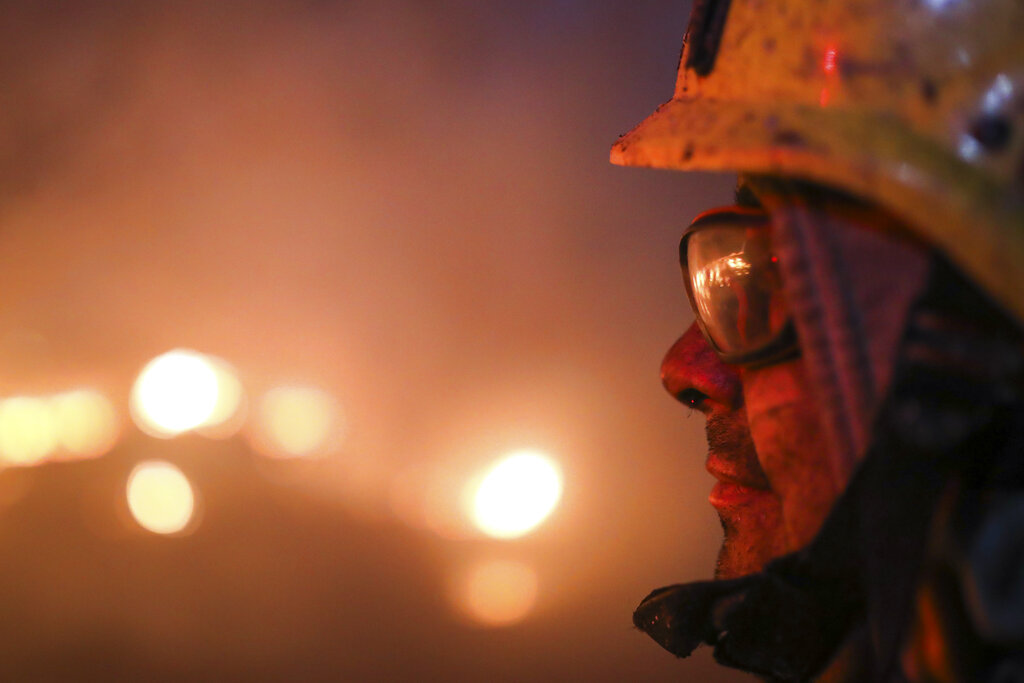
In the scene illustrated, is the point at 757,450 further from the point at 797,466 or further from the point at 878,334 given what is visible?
the point at 878,334

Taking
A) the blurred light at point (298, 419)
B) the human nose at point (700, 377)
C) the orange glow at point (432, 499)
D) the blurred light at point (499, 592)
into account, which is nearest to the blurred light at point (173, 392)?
the blurred light at point (298, 419)

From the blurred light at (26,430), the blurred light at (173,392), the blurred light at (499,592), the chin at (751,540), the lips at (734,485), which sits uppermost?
the blurred light at (173,392)

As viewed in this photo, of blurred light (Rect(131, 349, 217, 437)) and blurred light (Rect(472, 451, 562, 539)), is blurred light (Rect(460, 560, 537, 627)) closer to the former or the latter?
blurred light (Rect(472, 451, 562, 539))

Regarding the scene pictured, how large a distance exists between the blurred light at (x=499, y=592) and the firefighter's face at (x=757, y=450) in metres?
7.59

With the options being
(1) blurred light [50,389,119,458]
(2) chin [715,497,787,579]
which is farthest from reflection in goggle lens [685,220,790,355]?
(1) blurred light [50,389,119,458]

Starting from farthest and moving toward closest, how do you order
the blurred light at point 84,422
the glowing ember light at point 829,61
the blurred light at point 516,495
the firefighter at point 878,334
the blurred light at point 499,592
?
the blurred light at point 499,592 < the blurred light at point 516,495 < the blurred light at point 84,422 < the glowing ember light at point 829,61 < the firefighter at point 878,334

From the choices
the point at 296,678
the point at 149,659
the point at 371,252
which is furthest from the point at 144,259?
the point at 296,678

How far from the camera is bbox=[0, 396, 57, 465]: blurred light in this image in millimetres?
6953

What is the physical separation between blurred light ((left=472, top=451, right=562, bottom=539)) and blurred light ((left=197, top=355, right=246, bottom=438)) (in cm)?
310

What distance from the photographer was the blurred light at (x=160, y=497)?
25.9ft

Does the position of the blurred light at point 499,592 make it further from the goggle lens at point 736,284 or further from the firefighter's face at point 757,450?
the goggle lens at point 736,284

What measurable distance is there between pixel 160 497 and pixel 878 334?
28.7 ft

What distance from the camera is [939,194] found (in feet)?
2.84

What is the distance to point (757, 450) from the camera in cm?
119
